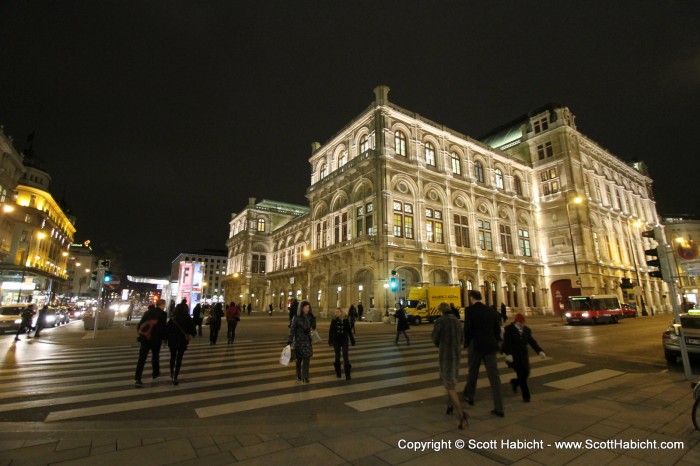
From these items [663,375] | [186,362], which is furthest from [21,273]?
[663,375]

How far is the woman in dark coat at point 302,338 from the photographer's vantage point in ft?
24.8

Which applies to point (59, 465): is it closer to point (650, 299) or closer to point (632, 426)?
point (632, 426)

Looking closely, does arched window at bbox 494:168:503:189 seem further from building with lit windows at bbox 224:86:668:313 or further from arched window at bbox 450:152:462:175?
arched window at bbox 450:152:462:175

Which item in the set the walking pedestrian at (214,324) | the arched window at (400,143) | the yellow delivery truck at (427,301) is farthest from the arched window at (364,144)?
the walking pedestrian at (214,324)

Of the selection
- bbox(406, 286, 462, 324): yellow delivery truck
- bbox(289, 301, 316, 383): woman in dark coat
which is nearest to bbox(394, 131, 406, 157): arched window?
bbox(406, 286, 462, 324): yellow delivery truck

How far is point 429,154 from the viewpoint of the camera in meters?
37.8

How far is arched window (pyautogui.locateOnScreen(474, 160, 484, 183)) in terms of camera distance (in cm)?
4162

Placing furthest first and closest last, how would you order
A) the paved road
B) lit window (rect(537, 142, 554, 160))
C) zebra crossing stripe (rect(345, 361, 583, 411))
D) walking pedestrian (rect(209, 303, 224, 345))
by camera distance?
lit window (rect(537, 142, 554, 160)) → walking pedestrian (rect(209, 303, 224, 345)) → zebra crossing stripe (rect(345, 361, 583, 411)) → the paved road

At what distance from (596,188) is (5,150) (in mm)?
79658

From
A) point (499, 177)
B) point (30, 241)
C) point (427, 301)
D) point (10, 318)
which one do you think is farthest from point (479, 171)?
point (30, 241)

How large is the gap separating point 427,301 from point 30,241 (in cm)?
5914

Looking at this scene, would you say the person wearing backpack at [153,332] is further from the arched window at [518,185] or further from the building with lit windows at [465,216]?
the arched window at [518,185]

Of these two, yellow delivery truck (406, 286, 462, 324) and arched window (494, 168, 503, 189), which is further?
arched window (494, 168, 503, 189)

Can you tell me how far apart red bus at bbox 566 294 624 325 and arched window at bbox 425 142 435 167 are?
1919cm
